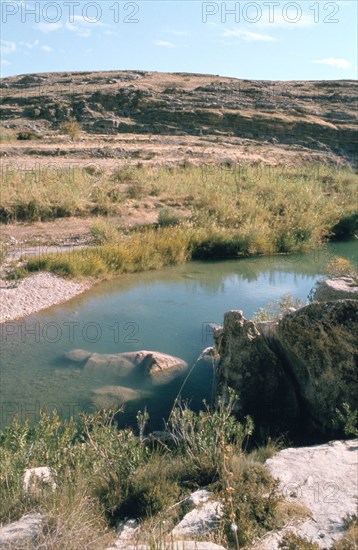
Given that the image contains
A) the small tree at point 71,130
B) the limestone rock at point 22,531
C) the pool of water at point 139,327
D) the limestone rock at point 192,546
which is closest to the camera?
the limestone rock at point 192,546

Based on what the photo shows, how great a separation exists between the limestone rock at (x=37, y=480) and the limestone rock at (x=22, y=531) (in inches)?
18.7

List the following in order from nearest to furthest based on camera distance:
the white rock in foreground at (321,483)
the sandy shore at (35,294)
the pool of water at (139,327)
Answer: the white rock in foreground at (321,483) → the pool of water at (139,327) → the sandy shore at (35,294)

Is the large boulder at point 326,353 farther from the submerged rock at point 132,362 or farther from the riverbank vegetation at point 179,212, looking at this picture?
the riverbank vegetation at point 179,212

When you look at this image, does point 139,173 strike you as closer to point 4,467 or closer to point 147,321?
point 147,321

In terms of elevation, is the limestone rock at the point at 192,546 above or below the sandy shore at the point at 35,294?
above

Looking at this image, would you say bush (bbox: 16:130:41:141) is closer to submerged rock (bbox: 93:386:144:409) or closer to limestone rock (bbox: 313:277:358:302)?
limestone rock (bbox: 313:277:358:302)

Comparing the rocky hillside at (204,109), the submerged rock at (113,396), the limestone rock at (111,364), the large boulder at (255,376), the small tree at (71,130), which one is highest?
the rocky hillside at (204,109)

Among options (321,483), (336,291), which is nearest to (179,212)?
(336,291)

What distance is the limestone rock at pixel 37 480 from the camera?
16.6ft

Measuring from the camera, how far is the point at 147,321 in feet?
42.3

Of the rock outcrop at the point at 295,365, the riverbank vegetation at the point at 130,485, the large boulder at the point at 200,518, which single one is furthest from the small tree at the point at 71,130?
the large boulder at the point at 200,518

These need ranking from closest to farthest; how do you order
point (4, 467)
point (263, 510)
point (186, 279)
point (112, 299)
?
point (263, 510)
point (4, 467)
point (112, 299)
point (186, 279)

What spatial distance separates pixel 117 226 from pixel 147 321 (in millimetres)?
7032

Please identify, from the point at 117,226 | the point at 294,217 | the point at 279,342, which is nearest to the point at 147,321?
the point at 279,342
